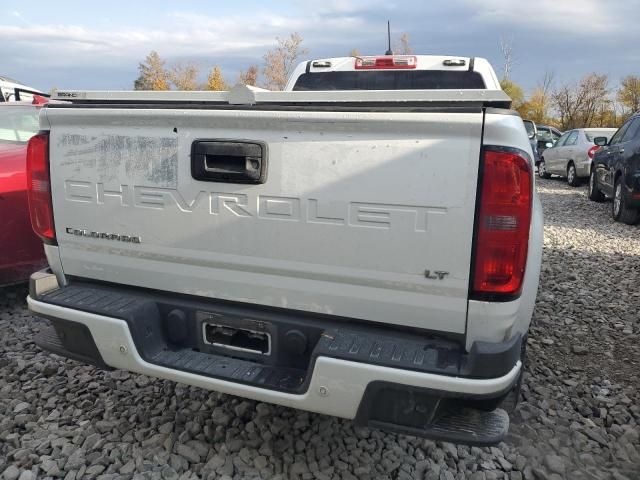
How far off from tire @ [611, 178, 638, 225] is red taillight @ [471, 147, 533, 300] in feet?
24.6

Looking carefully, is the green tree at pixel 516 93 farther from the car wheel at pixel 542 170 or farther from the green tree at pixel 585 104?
the car wheel at pixel 542 170

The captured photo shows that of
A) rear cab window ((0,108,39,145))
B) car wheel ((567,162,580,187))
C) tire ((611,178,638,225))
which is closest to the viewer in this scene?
rear cab window ((0,108,39,145))

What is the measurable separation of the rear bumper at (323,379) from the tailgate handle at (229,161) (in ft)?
2.34

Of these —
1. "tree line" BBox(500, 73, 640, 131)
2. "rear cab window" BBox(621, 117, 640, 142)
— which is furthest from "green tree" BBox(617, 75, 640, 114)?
"rear cab window" BBox(621, 117, 640, 142)

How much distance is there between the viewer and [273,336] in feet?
7.39

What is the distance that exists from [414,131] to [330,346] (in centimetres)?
85

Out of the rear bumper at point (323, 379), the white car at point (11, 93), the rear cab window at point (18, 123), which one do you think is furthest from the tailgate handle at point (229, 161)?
the white car at point (11, 93)

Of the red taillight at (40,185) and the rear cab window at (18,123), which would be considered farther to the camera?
the rear cab window at (18,123)

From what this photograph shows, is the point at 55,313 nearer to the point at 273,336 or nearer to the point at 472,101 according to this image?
the point at 273,336

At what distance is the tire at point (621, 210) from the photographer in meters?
8.30

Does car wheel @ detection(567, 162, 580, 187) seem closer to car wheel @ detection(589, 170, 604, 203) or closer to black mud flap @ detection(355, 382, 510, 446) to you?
car wheel @ detection(589, 170, 604, 203)

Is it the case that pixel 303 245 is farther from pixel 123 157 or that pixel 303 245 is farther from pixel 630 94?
pixel 630 94

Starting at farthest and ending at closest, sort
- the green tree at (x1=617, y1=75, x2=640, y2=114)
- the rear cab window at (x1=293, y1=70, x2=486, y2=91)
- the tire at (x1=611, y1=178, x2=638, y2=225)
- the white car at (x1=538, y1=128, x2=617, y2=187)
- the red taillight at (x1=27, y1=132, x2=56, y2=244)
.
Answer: the green tree at (x1=617, y1=75, x2=640, y2=114) < the white car at (x1=538, y1=128, x2=617, y2=187) < the tire at (x1=611, y1=178, x2=638, y2=225) < the rear cab window at (x1=293, y1=70, x2=486, y2=91) < the red taillight at (x1=27, y1=132, x2=56, y2=244)

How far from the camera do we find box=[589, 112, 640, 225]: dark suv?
792 centimetres
